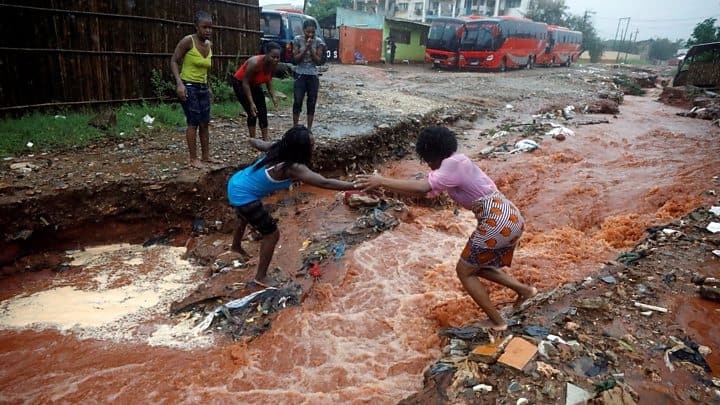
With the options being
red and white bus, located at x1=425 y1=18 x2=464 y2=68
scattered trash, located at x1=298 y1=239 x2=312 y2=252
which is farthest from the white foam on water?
red and white bus, located at x1=425 y1=18 x2=464 y2=68

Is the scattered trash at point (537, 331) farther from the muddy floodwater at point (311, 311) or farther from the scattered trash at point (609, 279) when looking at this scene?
the scattered trash at point (609, 279)

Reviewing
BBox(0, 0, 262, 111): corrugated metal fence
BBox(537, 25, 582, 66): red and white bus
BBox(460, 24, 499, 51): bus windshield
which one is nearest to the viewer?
BBox(0, 0, 262, 111): corrugated metal fence

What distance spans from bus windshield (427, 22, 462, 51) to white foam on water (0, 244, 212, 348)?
2095 cm

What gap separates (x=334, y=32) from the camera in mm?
23984

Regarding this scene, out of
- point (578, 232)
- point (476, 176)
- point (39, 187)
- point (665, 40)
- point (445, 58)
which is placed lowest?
point (578, 232)

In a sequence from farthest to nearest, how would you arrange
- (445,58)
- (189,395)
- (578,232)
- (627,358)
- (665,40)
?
(665,40), (445,58), (578,232), (189,395), (627,358)

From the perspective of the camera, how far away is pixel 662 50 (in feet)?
174

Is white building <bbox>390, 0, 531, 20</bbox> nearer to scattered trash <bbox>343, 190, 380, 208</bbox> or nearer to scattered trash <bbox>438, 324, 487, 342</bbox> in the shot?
scattered trash <bbox>343, 190, 380, 208</bbox>

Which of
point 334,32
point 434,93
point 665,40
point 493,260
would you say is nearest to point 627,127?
point 434,93

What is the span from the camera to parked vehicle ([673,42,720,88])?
54.7 feet

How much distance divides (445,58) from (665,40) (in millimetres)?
47742

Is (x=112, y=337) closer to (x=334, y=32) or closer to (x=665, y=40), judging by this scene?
(x=334, y=32)

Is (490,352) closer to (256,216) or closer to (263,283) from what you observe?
(256,216)

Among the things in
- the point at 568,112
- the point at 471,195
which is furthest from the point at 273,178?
the point at 568,112
